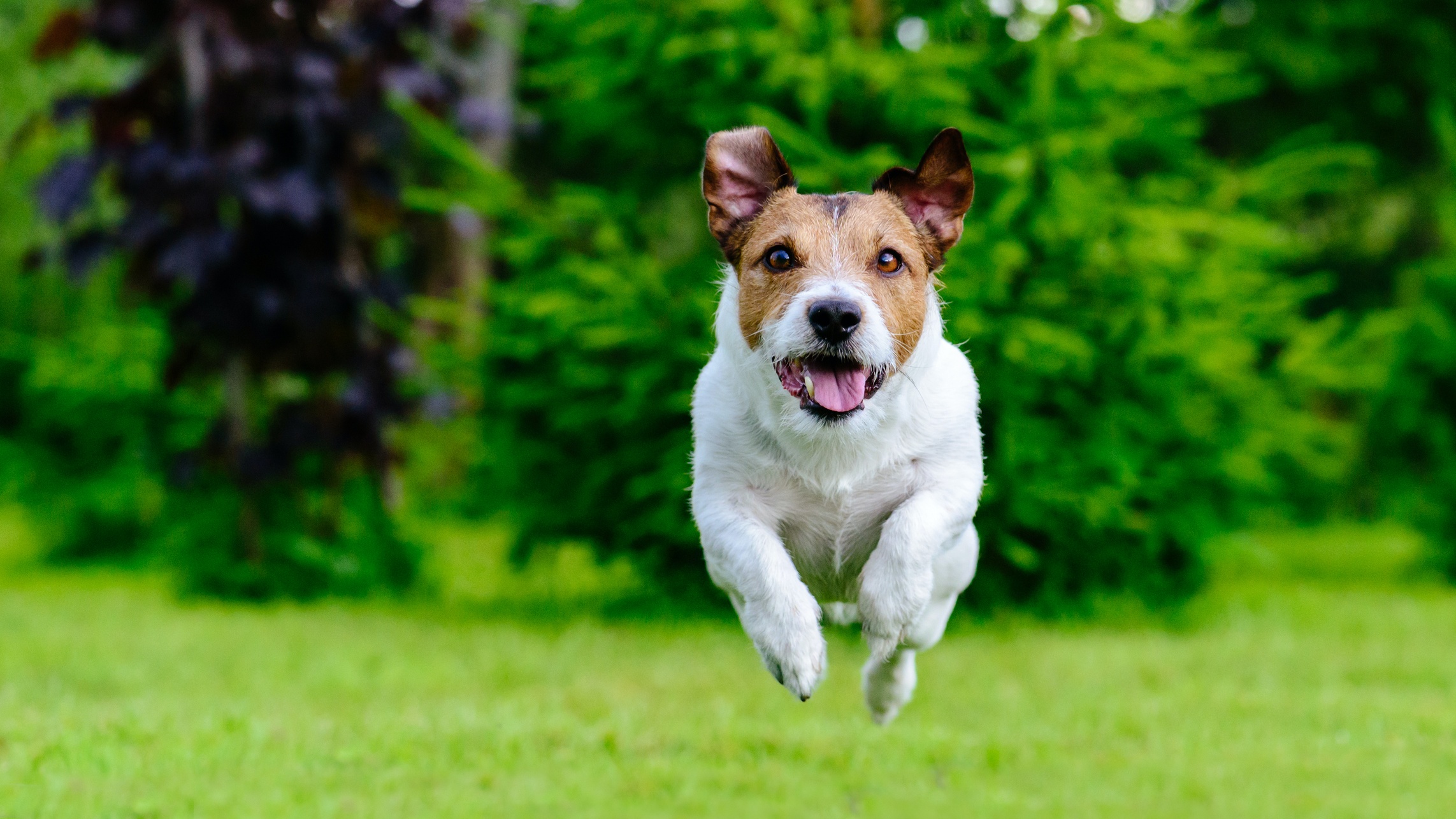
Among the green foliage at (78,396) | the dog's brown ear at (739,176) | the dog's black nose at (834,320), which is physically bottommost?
the green foliage at (78,396)

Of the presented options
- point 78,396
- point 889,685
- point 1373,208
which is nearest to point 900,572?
point 889,685

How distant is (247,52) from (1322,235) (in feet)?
59.4

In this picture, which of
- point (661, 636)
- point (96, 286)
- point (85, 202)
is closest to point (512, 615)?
point (661, 636)

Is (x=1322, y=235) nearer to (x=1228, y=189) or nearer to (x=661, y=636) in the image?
(x=1228, y=189)

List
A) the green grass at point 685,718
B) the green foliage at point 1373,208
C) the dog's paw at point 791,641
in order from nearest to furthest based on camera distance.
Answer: the dog's paw at point 791,641, the green grass at point 685,718, the green foliage at point 1373,208

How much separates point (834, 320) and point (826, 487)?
0.75 meters

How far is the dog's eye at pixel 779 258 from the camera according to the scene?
325cm

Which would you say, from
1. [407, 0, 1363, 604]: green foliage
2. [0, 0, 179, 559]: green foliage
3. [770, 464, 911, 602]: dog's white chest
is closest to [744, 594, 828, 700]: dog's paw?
[770, 464, 911, 602]: dog's white chest

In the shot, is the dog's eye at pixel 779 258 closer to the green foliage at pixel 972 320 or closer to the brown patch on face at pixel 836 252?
the brown patch on face at pixel 836 252

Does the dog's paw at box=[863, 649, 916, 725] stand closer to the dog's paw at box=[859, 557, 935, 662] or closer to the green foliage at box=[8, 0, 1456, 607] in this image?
the dog's paw at box=[859, 557, 935, 662]

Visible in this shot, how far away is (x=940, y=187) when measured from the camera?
3180 mm

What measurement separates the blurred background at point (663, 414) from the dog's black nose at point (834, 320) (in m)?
3.69

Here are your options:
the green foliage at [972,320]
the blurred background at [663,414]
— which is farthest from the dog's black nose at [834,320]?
the green foliage at [972,320]

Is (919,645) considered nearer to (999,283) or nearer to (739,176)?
(739,176)
